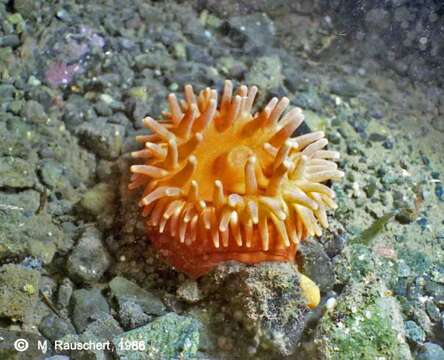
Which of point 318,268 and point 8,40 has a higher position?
point 8,40

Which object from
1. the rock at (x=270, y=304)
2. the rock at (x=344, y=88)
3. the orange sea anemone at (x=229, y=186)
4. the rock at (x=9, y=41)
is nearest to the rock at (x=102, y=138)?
the orange sea anemone at (x=229, y=186)

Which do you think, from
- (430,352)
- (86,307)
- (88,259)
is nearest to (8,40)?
(88,259)

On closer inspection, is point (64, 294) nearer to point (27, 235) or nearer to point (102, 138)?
point (27, 235)

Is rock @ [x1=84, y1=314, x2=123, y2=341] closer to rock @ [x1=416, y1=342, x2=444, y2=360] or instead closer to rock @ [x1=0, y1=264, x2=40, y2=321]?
rock @ [x1=0, y1=264, x2=40, y2=321]

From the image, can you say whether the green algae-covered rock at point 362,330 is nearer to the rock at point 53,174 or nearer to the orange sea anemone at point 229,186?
the orange sea anemone at point 229,186

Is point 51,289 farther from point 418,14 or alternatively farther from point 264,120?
point 418,14
